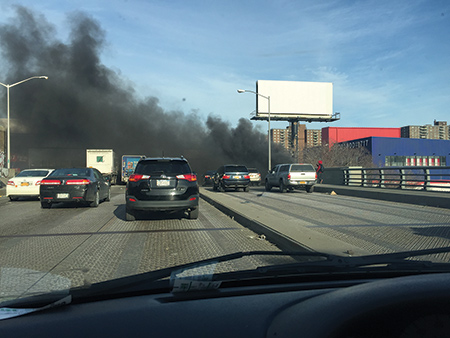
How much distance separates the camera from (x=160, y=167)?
887 cm

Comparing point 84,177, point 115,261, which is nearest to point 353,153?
point 84,177

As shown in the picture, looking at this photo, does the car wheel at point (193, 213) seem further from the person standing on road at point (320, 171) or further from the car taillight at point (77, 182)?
the person standing on road at point (320, 171)

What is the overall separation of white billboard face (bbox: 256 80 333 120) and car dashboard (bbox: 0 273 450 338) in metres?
51.0

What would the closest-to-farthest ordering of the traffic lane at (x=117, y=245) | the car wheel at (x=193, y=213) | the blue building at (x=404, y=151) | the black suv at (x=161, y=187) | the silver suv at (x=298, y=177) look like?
the traffic lane at (x=117, y=245), the black suv at (x=161, y=187), the car wheel at (x=193, y=213), the silver suv at (x=298, y=177), the blue building at (x=404, y=151)

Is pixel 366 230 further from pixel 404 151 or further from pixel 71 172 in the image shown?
pixel 404 151

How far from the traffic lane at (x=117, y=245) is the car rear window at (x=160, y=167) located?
1.23 meters

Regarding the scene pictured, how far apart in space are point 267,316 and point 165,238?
18.1ft

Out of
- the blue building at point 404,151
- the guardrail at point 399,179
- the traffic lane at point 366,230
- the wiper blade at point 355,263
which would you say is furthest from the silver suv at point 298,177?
the blue building at point 404,151

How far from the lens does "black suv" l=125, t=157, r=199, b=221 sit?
8602 millimetres

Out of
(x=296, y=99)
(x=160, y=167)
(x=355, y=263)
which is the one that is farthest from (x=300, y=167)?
(x=296, y=99)

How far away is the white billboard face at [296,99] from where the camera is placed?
5228 centimetres

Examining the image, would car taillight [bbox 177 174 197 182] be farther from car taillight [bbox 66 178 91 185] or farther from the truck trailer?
the truck trailer

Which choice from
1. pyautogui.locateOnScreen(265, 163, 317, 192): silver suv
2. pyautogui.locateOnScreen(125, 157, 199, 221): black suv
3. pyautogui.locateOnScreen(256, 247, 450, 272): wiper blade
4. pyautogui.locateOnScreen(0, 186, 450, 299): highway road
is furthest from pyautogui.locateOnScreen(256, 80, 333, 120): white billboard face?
pyautogui.locateOnScreen(256, 247, 450, 272): wiper blade

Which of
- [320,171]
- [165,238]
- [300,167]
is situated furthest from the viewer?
[320,171]
